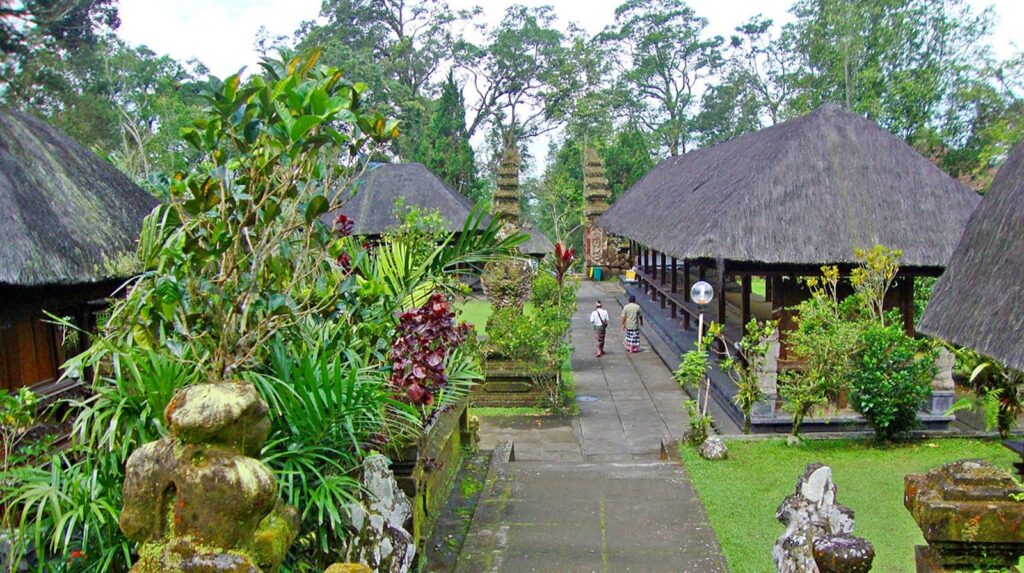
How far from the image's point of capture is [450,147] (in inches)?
1356

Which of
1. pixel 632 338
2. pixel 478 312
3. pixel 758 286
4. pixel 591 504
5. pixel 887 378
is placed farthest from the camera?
pixel 758 286

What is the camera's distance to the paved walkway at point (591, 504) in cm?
622

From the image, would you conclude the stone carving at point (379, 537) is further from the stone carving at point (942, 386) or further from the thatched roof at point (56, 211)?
the stone carving at point (942, 386)

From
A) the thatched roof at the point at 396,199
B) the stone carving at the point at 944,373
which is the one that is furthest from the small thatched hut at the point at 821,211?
the thatched roof at the point at 396,199

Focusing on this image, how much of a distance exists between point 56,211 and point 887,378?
9.26 metres

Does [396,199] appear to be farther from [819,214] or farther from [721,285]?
[819,214]

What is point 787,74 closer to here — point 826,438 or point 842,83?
point 842,83

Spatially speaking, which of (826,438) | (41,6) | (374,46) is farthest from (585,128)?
(826,438)

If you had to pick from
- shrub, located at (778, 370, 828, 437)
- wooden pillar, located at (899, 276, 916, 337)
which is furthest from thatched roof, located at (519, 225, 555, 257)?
shrub, located at (778, 370, 828, 437)

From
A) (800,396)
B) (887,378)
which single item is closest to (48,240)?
(800,396)

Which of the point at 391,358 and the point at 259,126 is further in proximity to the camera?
the point at 391,358

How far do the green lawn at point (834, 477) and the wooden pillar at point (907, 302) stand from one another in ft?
9.05

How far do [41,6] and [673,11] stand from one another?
1077 inches

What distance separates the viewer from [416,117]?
35844 millimetres
